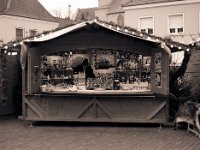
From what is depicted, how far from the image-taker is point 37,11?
3488cm

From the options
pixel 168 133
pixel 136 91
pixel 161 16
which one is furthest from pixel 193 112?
pixel 161 16

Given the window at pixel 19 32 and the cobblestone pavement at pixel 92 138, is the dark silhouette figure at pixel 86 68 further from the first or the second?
the window at pixel 19 32

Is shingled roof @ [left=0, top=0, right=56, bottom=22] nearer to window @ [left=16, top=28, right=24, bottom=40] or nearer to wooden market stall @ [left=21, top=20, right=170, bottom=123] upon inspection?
window @ [left=16, top=28, right=24, bottom=40]

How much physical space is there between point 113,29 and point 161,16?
57.0ft

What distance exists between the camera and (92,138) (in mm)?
10852

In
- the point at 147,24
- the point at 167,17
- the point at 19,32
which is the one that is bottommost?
the point at 19,32

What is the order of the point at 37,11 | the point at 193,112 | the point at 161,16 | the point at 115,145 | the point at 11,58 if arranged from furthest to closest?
the point at 37,11 → the point at 161,16 → the point at 11,58 → the point at 193,112 → the point at 115,145

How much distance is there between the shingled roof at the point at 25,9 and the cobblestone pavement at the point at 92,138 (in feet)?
63.6

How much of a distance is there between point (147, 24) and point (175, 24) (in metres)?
2.01

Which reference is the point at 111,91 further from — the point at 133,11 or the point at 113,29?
the point at 133,11

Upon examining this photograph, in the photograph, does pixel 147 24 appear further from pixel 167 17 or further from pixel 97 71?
pixel 97 71

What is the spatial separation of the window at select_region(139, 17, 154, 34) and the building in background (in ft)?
24.3

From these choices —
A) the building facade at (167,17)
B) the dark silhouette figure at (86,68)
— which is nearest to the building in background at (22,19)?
the building facade at (167,17)

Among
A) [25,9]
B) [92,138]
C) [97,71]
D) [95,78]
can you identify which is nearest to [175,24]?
[25,9]
